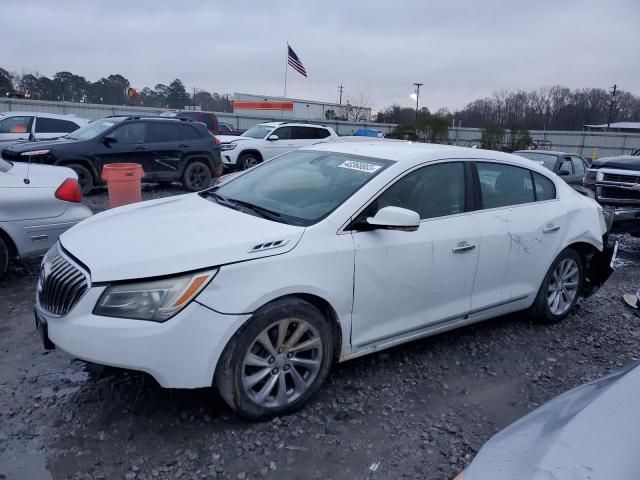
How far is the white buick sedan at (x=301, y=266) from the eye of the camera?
8.50ft

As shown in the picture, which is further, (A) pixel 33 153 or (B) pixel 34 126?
(B) pixel 34 126

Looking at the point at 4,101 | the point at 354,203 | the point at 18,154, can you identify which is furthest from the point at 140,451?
the point at 4,101

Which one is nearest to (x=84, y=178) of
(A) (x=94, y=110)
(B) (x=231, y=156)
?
(B) (x=231, y=156)

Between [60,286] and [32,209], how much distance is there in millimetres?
2442

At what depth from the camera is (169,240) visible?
2.85 meters

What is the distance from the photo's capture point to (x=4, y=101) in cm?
2380

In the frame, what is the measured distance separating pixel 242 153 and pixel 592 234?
11.2m

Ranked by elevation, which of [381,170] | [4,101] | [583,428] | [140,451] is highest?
[4,101]

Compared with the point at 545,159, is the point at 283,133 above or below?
above

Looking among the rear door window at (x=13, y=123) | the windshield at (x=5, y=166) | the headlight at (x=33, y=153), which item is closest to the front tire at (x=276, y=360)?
the windshield at (x=5, y=166)

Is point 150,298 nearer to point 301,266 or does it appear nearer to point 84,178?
point 301,266

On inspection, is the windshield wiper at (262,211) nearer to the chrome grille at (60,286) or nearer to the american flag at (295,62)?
the chrome grille at (60,286)

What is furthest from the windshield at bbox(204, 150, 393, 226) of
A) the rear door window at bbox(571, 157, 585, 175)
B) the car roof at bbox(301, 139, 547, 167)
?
the rear door window at bbox(571, 157, 585, 175)

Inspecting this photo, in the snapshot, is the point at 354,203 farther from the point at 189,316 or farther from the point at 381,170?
the point at 189,316
